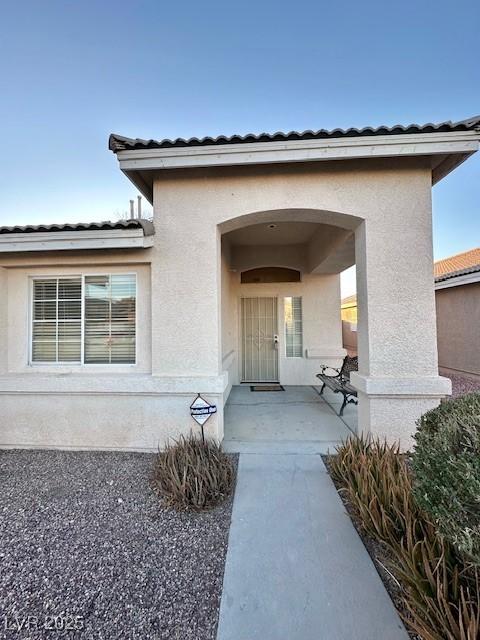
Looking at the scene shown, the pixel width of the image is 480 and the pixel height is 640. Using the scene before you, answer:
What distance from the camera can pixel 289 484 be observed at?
391 cm

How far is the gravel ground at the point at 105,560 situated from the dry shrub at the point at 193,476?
14cm

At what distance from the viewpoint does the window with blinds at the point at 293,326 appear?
971cm

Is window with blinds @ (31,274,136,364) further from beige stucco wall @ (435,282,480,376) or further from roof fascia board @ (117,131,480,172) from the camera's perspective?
beige stucco wall @ (435,282,480,376)

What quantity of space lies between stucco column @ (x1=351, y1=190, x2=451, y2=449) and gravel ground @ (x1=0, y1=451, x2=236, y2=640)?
302 centimetres

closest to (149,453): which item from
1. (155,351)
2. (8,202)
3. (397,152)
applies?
(155,351)

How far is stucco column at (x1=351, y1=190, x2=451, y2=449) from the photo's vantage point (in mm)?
4656

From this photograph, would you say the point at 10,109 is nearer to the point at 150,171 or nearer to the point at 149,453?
the point at 150,171

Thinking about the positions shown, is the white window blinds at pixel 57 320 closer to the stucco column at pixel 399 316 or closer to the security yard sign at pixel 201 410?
the security yard sign at pixel 201 410

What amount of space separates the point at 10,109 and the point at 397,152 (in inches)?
454

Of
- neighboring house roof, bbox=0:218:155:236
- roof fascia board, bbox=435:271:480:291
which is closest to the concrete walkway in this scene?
neighboring house roof, bbox=0:218:155:236

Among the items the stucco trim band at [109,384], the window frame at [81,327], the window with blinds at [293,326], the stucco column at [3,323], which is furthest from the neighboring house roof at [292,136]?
the window with blinds at [293,326]

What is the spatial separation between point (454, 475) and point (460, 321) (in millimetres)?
12990

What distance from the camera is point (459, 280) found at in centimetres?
1185

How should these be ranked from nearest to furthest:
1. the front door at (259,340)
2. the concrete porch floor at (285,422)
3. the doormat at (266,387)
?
the concrete porch floor at (285,422) → the doormat at (266,387) → the front door at (259,340)
